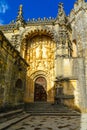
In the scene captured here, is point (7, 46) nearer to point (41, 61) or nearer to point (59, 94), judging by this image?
point (59, 94)

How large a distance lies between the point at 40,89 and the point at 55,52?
5.03m

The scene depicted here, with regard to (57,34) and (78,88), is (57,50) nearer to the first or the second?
(57,34)

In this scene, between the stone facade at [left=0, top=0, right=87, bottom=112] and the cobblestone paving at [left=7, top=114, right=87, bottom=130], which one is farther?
the stone facade at [left=0, top=0, right=87, bottom=112]

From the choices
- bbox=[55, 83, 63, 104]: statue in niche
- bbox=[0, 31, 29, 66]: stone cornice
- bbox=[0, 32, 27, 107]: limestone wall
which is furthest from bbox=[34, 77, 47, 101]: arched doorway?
bbox=[0, 31, 29, 66]: stone cornice

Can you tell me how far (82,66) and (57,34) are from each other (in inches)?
241

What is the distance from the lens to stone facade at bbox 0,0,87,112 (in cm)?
1338

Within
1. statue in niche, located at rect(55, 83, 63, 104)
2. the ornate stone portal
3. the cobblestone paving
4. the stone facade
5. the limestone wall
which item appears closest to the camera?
the cobblestone paving

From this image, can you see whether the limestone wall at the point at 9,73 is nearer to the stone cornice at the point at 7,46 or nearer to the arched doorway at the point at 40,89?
the stone cornice at the point at 7,46

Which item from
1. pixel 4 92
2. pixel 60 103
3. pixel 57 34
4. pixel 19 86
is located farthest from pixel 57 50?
pixel 4 92

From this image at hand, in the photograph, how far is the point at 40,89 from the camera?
18.8m

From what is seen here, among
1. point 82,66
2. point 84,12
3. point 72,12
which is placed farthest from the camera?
point 72,12

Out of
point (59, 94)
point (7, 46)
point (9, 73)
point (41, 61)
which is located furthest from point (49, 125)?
point (41, 61)

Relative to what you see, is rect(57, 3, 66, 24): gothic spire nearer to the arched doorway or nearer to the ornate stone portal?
the ornate stone portal

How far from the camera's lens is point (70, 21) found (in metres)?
18.0
